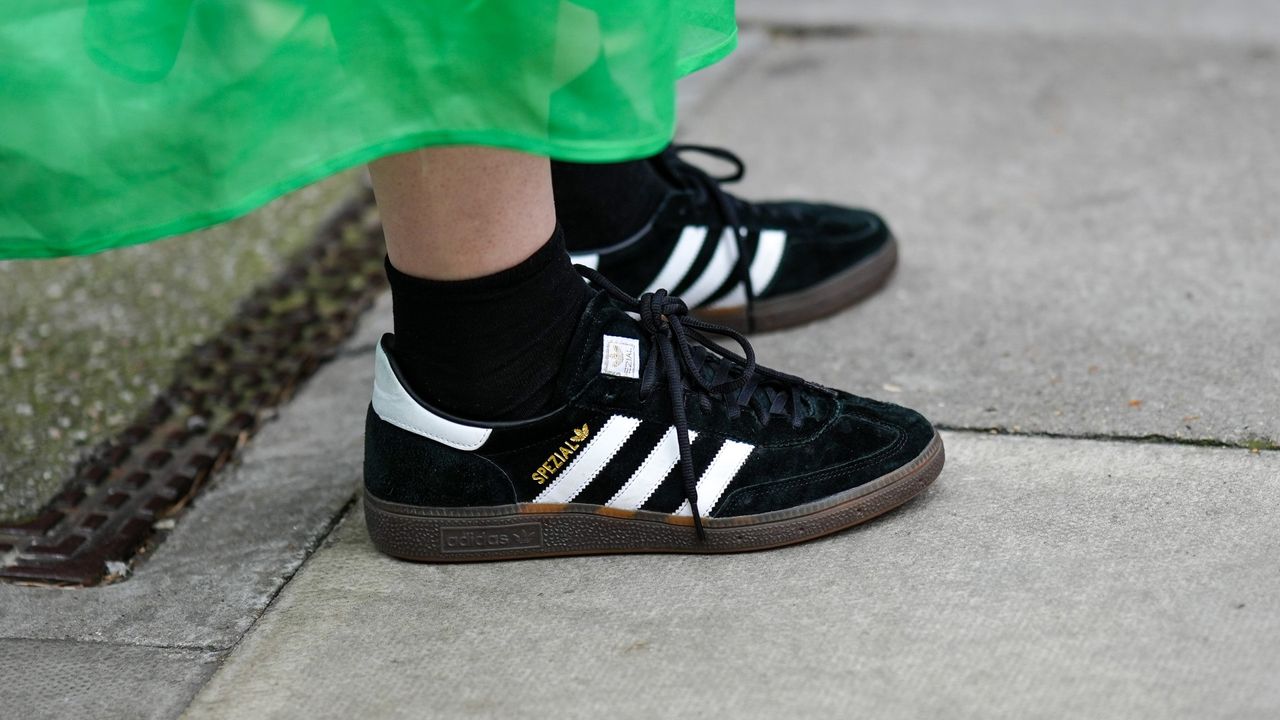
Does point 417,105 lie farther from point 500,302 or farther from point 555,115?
point 500,302

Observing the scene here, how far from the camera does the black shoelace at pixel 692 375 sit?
1.32 m

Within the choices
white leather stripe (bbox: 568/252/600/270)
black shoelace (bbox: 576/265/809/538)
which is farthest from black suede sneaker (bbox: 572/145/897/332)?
black shoelace (bbox: 576/265/809/538)

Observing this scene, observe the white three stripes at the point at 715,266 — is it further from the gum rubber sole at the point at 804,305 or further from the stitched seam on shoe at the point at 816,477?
the stitched seam on shoe at the point at 816,477

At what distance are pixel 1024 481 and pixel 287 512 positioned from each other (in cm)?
84

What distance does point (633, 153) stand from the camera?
1072mm

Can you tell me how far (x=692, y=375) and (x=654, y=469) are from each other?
0.34ft

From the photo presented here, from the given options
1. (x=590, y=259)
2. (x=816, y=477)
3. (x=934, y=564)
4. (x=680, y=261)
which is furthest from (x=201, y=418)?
(x=934, y=564)

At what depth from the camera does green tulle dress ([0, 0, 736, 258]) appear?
99cm

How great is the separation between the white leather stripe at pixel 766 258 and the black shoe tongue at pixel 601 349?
48cm

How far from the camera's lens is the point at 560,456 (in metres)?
1.33

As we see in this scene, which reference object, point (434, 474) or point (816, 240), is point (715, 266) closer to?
point (816, 240)

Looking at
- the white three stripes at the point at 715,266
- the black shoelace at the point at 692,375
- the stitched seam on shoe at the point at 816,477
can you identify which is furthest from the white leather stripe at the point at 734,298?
the stitched seam on shoe at the point at 816,477

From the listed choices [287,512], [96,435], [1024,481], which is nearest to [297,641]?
[287,512]

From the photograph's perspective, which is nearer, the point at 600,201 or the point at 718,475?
the point at 718,475
